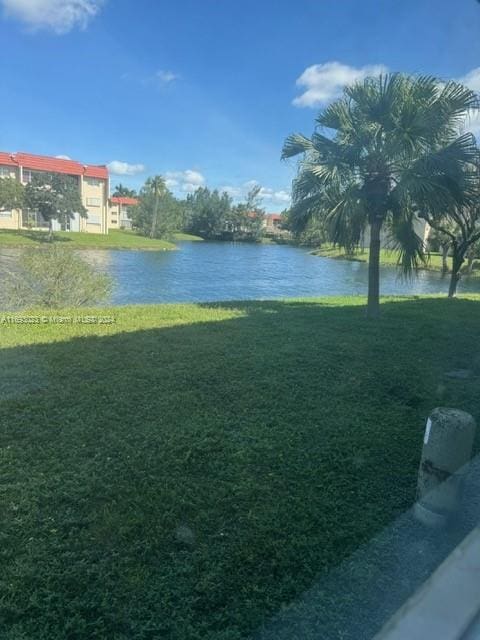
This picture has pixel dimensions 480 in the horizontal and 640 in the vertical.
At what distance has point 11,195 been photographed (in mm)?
11531

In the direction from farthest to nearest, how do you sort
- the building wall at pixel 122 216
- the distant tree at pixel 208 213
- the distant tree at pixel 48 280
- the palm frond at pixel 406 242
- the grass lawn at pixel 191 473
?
the distant tree at pixel 208 213 → the building wall at pixel 122 216 → the distant tree at pixel 48 280 → the palm frond at pixel 406 242 → the grass lawn at pixel 191 473

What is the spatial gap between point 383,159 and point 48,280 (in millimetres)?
5713

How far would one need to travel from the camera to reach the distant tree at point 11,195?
414 inches

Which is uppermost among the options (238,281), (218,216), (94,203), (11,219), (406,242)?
(218,216)

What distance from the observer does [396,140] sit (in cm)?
563

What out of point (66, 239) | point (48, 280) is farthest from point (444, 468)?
point (66, 239)

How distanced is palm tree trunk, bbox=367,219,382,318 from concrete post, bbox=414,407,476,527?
4789mm

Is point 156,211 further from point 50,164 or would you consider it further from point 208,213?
point 50,164

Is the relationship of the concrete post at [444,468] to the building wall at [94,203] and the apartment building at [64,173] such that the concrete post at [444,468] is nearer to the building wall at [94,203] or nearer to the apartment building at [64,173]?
the apartment building at [64,173]

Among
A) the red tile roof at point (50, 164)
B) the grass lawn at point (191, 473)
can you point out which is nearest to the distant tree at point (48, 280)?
the red tile roof at point (50, 164)

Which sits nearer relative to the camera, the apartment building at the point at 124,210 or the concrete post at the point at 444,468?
the concrete post at the point at 444,468

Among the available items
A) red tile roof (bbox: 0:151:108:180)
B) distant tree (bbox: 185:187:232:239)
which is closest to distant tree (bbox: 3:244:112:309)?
red tile roof (bbox: 0:151:108:180)

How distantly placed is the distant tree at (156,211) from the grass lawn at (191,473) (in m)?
25.9

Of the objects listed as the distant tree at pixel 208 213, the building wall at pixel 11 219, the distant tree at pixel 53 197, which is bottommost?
the building wall at pixel 11 219
